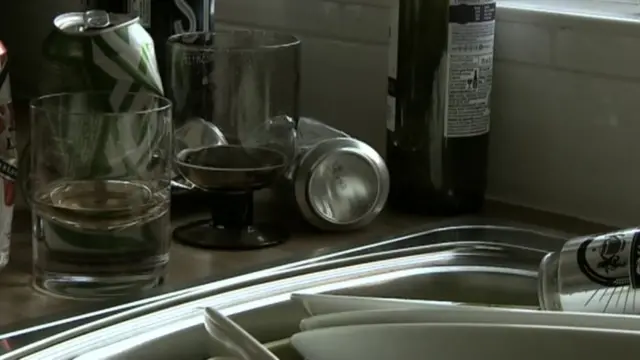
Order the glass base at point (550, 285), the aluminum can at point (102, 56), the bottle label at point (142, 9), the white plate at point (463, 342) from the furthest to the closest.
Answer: the bottle label at point (142, 9) → the aluminum can at point (102, 56) → the glass base at point (550, 285) → the white plate at point (463, 342)

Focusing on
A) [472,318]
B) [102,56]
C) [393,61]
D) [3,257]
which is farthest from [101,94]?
[472,318]

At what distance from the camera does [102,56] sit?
3.10 ft

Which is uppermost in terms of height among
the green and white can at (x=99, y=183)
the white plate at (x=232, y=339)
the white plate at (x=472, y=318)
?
the green and white can at (x=99, y=183)

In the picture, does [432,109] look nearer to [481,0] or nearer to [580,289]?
[481,0]

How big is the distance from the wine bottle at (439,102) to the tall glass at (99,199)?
10.3 inches

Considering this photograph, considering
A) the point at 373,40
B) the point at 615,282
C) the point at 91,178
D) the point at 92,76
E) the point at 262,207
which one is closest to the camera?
the point at 615,282

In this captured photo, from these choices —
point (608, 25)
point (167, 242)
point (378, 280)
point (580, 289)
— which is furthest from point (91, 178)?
point (608, 25)

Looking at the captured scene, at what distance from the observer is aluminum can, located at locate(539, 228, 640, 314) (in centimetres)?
74

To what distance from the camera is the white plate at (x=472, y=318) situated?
0.70 metres

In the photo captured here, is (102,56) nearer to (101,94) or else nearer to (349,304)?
(101,94)

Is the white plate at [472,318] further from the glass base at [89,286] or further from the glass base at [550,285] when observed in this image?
the glass base at [89,286]

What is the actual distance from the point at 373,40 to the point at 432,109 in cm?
18

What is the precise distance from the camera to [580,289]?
2.49 ft

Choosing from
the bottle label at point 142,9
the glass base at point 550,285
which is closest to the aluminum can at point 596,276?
the glass base at point 550,285
